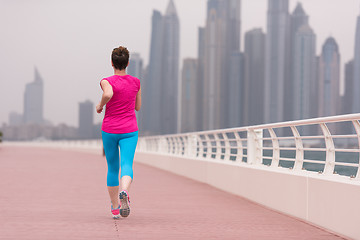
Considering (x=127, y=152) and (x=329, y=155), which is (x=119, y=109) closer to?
(x=127, y=152)

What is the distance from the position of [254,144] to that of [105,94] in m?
5.34

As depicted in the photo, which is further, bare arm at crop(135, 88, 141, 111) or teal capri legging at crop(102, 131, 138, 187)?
bare arm at crop(135, 88, 141, 111)

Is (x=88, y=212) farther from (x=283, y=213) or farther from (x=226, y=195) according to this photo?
(x=226, y=195)

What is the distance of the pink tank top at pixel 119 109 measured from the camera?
24.2 feet

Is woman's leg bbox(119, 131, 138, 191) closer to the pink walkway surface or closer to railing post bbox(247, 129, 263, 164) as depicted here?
the pink walkway surface

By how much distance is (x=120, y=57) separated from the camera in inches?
296

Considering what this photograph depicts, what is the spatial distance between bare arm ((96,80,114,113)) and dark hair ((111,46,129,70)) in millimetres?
338

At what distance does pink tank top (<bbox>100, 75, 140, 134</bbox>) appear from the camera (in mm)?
7383

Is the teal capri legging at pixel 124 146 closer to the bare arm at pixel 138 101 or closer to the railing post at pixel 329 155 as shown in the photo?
the bare arm at pixel 138 101

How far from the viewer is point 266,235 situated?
6.80 meters

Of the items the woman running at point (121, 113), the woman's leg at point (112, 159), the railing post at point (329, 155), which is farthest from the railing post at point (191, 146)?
the woman running at point (121, 113)

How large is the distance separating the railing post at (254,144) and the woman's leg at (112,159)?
4.48 meters

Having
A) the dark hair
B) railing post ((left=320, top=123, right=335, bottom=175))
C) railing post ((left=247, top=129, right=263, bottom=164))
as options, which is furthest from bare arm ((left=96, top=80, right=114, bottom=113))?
railing post ((left=247, top=129, right=263, bottom=164))

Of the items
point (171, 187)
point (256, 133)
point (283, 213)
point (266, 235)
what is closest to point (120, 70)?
point (266, 235)
